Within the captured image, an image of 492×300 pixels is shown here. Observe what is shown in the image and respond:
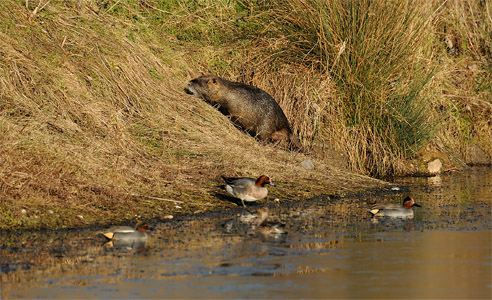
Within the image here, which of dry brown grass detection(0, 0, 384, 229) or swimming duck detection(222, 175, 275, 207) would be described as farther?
swimming duck detection(222, 175, 275, 207)

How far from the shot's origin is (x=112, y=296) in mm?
5441

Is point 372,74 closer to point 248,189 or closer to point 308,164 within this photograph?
point 308,164

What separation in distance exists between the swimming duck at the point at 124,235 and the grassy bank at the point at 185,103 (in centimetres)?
72

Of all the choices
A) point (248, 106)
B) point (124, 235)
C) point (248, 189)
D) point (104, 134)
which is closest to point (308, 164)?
point (248, 106)

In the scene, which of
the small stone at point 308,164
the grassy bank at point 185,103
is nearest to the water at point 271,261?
the grassy bank at point 185,103

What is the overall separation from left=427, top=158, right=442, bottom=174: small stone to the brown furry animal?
8.27ft

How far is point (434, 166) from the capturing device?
1355 centimetres

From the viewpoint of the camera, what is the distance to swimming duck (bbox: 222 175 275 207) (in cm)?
907

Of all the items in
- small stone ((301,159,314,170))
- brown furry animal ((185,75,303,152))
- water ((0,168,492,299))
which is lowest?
water ((0,168,492,299))

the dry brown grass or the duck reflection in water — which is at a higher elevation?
the dry brown grass

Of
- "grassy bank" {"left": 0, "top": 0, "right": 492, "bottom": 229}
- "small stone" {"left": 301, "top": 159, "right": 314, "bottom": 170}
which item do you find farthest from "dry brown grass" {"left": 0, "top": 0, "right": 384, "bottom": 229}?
"small stone" {"left": 301, "top": 159, "right": 314, "bottom": 170}

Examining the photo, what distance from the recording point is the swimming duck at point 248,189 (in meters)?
9.07

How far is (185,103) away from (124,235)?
17.6 feet

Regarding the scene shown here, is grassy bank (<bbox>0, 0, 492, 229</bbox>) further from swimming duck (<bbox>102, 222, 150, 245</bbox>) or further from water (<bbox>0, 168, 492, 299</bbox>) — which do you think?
water (<bbox>0, 168, 492, 299</bbox>)
